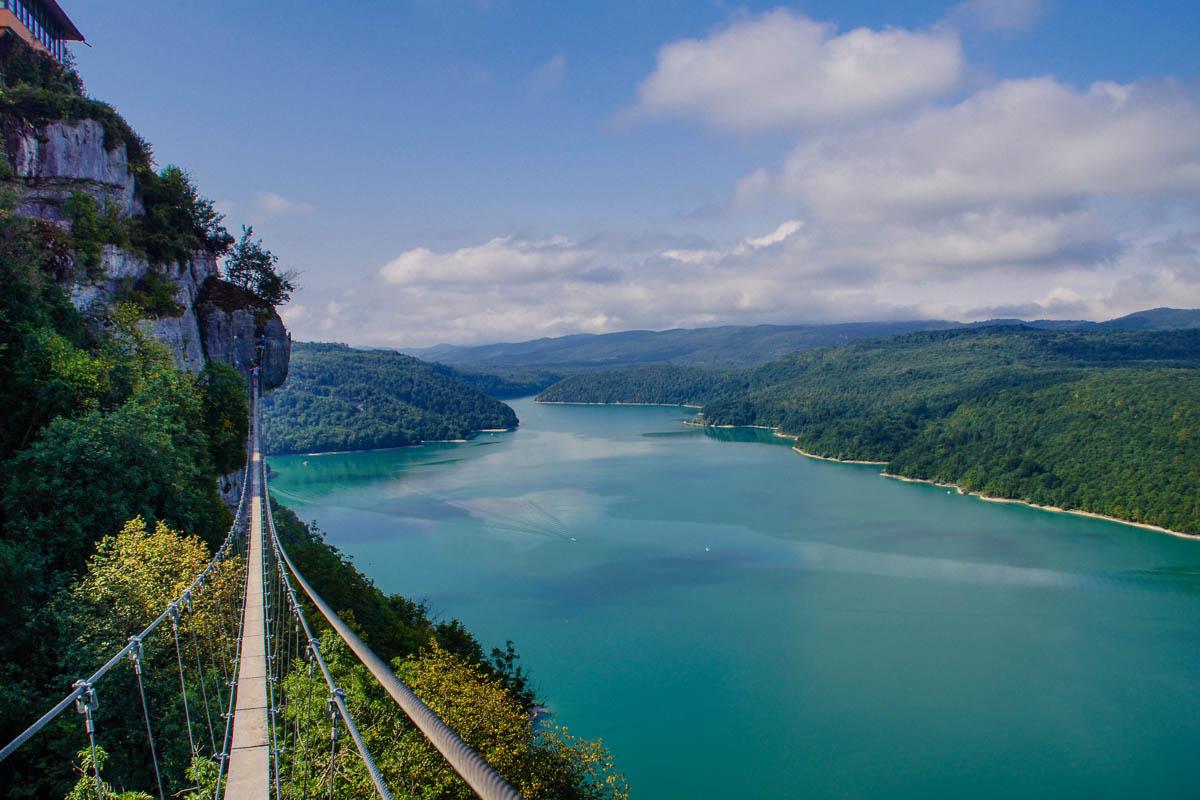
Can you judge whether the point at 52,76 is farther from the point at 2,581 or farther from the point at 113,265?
the point at 2,581

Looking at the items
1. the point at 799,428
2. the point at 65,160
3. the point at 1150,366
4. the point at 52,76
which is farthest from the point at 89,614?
the point at 1150,366

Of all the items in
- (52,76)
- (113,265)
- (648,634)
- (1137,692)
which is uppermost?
(52,76)

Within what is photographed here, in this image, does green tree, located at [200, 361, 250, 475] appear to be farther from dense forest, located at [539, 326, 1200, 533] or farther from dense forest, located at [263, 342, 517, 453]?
dense forest, located at [263, 342, 517, 453]

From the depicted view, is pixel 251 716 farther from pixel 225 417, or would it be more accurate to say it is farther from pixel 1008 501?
pixel 1008 501

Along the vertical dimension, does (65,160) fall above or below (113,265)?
above

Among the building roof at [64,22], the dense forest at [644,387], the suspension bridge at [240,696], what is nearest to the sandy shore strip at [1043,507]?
the suspension bridge at [240,696]

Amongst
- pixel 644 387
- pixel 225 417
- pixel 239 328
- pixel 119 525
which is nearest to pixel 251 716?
pixel 119 525
